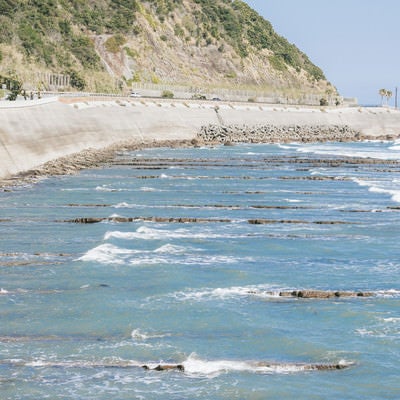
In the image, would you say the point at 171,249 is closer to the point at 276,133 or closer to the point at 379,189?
the point at 379,189

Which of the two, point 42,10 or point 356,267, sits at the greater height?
point 42,10

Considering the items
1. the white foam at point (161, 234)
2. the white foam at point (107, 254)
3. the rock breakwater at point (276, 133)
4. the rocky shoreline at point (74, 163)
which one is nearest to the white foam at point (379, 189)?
the white foam at point (161, 234)

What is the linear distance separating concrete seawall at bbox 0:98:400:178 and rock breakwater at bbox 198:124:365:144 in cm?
131

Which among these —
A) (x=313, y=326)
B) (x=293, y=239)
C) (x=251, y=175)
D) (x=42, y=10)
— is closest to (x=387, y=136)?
(x=42, y=10)

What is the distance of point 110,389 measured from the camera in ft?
72.0

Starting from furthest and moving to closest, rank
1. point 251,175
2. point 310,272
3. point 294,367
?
point 251,175 → point 310,272 → point 294,367

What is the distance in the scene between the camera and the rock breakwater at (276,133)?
12006cm

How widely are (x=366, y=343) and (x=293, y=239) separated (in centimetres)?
1600

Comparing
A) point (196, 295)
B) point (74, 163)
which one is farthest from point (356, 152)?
point (196, 295)

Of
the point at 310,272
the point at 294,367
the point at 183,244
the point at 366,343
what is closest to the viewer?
the point at 294,367

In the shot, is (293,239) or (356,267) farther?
(293,239)

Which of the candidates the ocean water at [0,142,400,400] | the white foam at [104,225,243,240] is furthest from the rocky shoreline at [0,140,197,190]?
the white foam at [104,225,243,240]

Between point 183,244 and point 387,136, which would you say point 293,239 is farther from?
point 387,136

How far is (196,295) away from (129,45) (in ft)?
431
